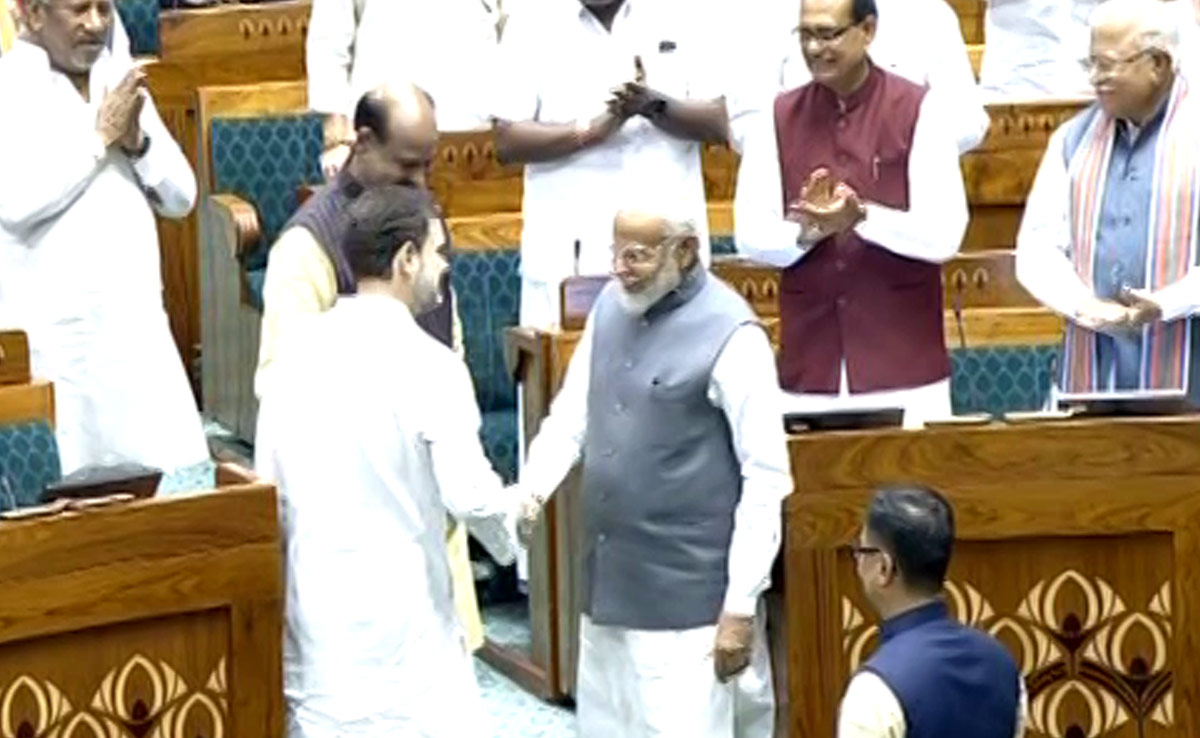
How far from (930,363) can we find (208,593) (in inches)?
63.0

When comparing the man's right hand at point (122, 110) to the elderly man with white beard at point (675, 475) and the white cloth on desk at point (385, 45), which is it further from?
the elderly man with white beard at point (675, 475)

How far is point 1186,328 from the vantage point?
6.22 meters

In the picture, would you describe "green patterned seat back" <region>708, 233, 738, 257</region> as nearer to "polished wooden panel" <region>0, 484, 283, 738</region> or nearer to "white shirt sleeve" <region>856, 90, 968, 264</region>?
Answer: "white shirt sleeve" <region>856, 90, 968, 264</region>

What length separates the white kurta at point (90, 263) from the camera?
6.82 m

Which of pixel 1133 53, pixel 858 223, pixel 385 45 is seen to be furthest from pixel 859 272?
pixel 385 45

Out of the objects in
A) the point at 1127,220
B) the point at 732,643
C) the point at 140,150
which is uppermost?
→ the point at 140,150

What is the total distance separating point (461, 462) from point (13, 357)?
1.43 metres

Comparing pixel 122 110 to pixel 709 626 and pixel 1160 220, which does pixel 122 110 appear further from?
pixel 1160 220

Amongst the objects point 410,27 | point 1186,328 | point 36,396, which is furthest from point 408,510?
point 410,27

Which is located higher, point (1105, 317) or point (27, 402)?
point (1105, 317)

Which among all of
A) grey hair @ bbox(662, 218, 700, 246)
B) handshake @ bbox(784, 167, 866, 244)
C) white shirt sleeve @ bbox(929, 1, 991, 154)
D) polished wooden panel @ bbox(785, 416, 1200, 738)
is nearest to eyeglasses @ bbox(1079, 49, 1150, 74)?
handshake @ bbox(784, 167, 866, 244)

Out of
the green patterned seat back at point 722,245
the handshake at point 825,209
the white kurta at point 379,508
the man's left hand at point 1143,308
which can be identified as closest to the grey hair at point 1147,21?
the man's left hand at point 1143,308

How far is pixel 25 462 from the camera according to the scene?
5.96 metres

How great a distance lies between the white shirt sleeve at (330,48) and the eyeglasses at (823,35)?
6.79 ft
